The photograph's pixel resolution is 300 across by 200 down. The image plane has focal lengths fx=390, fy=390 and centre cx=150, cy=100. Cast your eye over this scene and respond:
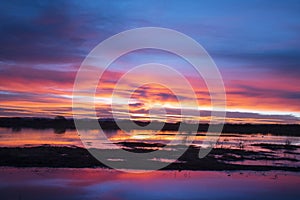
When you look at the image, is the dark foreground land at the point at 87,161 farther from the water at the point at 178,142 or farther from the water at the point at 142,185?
the water at the point at 142,185

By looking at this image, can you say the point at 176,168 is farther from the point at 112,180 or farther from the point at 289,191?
the point at 289,191

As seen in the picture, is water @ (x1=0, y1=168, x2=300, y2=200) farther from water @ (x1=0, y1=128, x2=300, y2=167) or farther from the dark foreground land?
water @ (x1=0, y1=128, x2=300, y2=167)

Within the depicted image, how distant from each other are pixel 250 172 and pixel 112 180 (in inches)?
360

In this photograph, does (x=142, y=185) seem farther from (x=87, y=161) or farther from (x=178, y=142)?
(x=178, y=142)

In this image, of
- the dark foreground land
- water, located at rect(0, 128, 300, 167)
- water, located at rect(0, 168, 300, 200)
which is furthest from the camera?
water, located at rect(0, 128, 300, 167)

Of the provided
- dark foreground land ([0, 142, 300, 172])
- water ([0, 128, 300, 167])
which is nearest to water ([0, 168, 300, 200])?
dark foreground land ([0, 142, 300, 172])

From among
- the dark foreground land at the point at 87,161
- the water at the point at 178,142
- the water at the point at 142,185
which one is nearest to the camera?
the water at the point at 142,185

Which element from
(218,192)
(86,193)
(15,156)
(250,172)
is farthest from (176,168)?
(15,156)

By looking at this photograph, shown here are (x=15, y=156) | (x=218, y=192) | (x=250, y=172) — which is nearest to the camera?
(x=218, y=192)

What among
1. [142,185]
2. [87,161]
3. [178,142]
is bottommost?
[142,185]

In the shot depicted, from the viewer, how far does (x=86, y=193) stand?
16344 mm

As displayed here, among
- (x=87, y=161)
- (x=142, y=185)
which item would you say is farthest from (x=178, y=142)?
(x=142, y=185)

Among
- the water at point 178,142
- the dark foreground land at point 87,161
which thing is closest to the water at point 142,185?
the dark foreground land at point 87,161

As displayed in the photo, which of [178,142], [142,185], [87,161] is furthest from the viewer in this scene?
[178,142]
